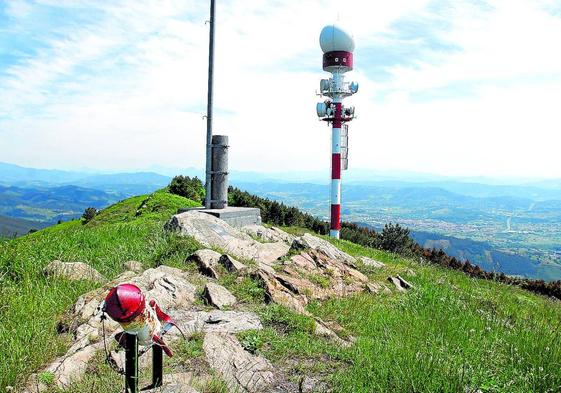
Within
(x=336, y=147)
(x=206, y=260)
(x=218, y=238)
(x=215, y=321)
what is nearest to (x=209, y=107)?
(x=218, y=238)

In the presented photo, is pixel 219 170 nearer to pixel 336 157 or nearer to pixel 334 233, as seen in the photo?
pixel 334 233

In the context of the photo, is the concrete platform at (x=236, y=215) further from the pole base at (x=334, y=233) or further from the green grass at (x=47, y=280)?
the pole base at (x=334, y=233)

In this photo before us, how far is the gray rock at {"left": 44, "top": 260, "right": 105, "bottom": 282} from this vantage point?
22.0 feet

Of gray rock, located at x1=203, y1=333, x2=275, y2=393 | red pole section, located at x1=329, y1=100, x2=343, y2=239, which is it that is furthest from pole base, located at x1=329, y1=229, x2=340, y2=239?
gray rock, located at x1=203, y1=333, x2=275, y2=393

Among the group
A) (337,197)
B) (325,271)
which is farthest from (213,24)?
(337,197)

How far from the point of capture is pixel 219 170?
14195 millimetres

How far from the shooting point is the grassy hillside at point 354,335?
416 centimetres

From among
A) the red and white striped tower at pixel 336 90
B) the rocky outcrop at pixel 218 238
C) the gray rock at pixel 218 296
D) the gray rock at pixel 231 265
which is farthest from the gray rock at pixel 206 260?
the red and white striped tower at pixel 336 90

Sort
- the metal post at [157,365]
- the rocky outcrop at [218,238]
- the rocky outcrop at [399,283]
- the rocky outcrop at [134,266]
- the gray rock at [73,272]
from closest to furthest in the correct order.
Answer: the metal post at [157,365] → the gray rock at [73,272] → the rocky outcrop at [134,266] → the rocky outcrop at [399,283] → the rocky outcrop at [218,238]

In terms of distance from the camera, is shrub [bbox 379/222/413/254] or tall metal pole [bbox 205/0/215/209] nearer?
tall metal pole [bbox 205/0/215/209]

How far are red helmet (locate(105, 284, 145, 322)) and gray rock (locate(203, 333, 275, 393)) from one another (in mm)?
1562

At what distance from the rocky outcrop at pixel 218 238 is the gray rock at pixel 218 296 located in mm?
2564

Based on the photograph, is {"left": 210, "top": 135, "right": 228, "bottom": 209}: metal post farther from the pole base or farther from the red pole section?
the red pole section

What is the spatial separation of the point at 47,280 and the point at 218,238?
4.39 metres
